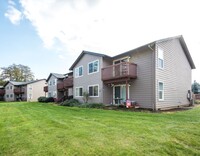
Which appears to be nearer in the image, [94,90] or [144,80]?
[144,80]

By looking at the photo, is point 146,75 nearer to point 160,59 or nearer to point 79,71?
point 160,59

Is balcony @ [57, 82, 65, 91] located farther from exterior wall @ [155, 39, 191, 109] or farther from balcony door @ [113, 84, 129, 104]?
exterior wall @ [155, 39, 191, 109]

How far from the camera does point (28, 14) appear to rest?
47.4 ft

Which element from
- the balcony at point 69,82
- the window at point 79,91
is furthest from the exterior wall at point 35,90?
the window at point 79,91

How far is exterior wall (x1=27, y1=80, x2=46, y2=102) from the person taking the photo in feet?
152

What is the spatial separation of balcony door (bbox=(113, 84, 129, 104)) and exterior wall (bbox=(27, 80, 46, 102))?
1354 inches

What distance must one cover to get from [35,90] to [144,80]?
39.1 m

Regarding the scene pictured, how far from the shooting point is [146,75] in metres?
14.5

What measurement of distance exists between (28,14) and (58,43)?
27.6ft

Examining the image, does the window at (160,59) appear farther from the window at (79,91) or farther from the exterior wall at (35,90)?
the exterior wall at (35,90)

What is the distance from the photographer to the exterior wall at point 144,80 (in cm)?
1399

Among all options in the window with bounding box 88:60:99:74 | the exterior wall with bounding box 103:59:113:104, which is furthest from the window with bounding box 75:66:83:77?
the exterior wall with bounding box 103:59:113:104

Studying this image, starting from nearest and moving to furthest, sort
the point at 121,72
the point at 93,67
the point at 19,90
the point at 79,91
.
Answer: the point at 121,72 < the point at 93,67 < the point at 79,91 < the point at 19,90

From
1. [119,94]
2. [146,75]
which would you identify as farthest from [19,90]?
[146,75]
